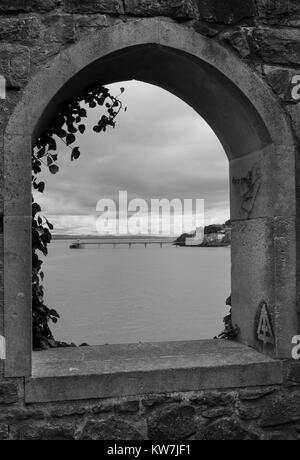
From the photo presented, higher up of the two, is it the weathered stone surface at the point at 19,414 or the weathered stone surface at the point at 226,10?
the weathered stone surface at the point at 226,10

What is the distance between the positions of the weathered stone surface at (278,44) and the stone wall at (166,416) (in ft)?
5.59

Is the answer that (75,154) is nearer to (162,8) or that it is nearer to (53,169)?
(53,169)

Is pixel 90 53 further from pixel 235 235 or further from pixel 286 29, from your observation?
pixel 235 235

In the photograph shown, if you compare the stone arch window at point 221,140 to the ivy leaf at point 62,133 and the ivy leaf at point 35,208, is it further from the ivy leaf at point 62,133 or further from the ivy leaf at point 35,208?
the ivy leaf at point 35,208

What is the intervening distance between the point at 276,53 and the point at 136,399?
201cm

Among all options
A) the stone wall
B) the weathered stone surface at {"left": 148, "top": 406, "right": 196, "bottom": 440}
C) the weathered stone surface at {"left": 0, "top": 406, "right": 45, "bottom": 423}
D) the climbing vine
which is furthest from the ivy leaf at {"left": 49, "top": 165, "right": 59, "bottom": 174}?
the weathered stone surface at {"left": 148, "top": 406, "right": 196, "bottom": 440}

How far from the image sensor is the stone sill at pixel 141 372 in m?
2.52

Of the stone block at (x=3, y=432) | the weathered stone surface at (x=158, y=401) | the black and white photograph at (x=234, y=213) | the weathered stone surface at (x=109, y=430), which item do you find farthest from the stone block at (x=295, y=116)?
the stone block at (x=3, y=432)

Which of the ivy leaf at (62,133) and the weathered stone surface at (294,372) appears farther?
the ivy leaf at (62,133)

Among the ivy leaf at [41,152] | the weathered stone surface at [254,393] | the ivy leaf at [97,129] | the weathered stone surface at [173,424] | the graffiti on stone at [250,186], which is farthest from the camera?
the ivy leaf at [97,129]

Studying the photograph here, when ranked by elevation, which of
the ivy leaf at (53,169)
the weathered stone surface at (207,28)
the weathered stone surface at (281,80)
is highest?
the weathered stone surface at (207,28)

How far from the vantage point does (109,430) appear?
2572 millimetres

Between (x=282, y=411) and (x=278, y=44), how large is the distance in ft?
6.63
